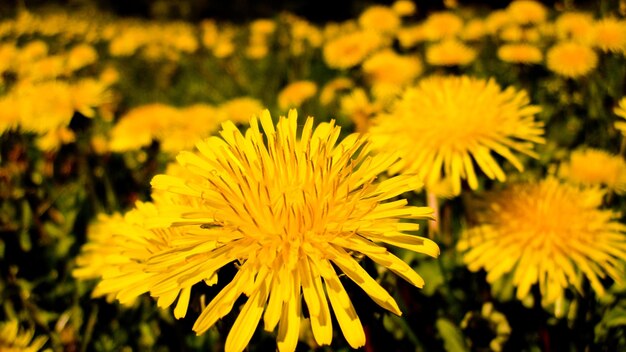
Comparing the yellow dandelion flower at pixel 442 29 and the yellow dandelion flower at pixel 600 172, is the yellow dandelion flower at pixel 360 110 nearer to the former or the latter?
the yellow dandelion flower at pixel 600 172

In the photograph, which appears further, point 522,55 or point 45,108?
point 522,55

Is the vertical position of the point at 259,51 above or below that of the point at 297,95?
above

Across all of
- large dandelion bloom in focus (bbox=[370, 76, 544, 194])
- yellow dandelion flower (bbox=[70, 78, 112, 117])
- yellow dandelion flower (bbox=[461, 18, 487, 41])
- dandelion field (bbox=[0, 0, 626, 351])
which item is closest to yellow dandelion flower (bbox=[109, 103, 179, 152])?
dandelion field (bbox=[0, 0, 626, 351])

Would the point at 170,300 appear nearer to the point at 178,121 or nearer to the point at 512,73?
the point at 178,121

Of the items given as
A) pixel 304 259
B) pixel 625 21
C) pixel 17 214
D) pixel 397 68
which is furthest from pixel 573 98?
pixel 17 214

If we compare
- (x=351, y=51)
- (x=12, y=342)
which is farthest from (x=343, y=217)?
(x=351, y=51)

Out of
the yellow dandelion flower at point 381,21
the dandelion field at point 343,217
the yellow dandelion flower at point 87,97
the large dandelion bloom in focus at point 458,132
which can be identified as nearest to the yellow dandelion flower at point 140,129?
the dandelion field at point 343,217

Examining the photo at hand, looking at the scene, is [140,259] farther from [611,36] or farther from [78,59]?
[78,59]
